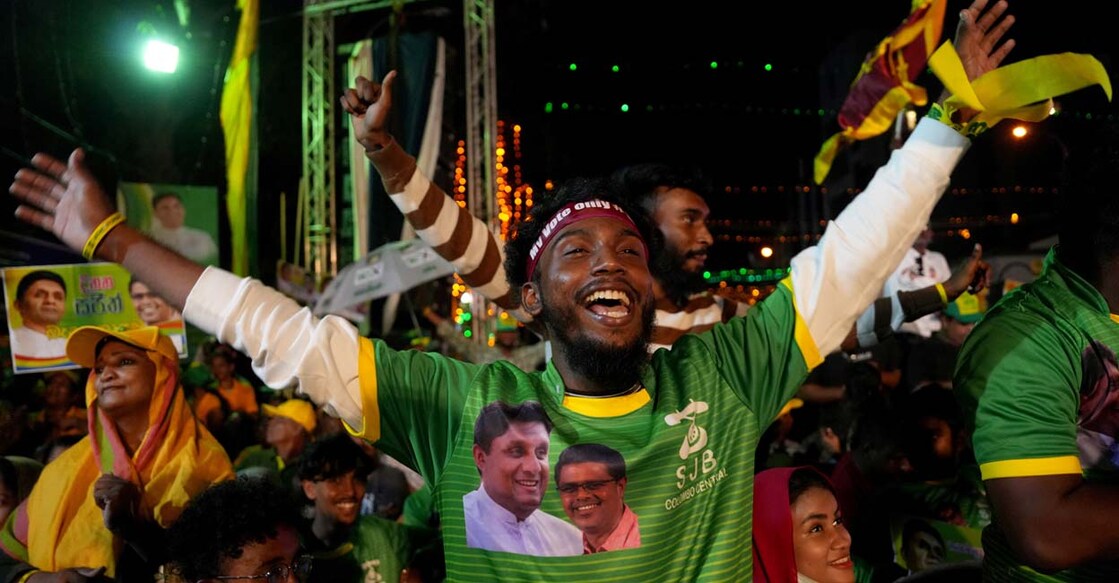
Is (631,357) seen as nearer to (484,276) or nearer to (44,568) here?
(484,276)

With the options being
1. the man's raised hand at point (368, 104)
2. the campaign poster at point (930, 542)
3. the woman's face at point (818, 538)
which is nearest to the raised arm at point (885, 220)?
the woman's face at point (818, 538)

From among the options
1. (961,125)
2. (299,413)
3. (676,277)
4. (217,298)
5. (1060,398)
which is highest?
(961,125)

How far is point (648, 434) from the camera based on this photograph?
215 centimetres

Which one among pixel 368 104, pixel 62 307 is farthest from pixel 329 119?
pixel 368 104

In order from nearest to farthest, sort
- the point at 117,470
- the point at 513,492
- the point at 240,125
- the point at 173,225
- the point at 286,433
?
the point at 513,492 → the point at 117,470 → the point at 286,433 → the point at 173,225 → the point at 240,125

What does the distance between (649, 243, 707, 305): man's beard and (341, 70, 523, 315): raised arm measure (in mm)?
643

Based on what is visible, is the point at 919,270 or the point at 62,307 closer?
the point at 62,307

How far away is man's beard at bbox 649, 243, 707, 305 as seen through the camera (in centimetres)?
371

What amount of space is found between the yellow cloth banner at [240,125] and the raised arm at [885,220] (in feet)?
34.2

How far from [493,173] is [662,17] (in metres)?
6.28

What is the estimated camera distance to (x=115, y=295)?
6.34 metres

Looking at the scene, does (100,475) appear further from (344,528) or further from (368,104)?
(368,104)

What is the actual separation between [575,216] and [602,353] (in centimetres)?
41

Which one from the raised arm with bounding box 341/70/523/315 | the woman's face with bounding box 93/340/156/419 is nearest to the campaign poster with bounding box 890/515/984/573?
the raised arm with bounding box 341/70/523/315
